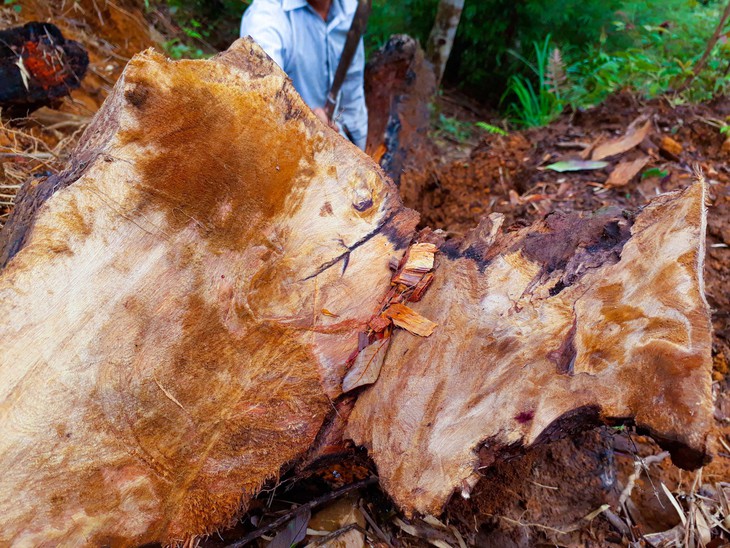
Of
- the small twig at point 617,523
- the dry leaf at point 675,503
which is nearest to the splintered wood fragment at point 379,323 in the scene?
the small twig at point 617,523

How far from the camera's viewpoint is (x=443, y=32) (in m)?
4.60

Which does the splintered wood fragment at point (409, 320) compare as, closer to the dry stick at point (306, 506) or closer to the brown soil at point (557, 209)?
the brown soil at point (557, 209)

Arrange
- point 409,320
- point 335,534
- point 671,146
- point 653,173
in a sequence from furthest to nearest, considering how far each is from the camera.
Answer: point 671,146
point 653,173
point 335,534
point 409,320

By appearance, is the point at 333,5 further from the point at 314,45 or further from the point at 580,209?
the point at 580,209

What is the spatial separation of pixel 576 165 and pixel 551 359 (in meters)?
1.49

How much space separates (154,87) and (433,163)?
2058 millimetres

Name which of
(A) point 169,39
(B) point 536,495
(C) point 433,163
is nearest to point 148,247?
(B) point 536,495

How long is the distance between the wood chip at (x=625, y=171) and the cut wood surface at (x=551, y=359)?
1073 mm

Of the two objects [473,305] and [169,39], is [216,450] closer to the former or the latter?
[473,305]

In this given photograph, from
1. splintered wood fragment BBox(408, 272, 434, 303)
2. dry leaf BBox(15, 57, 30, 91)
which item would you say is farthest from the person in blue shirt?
splintered wood fragment BBox(408, 272, 434, 303)

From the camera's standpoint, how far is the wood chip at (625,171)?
2.09m

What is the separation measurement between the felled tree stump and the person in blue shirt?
86 centimetres

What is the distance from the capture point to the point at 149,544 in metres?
1.03

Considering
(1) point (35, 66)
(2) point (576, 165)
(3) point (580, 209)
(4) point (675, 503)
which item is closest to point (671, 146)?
(2) point (576, 165)
